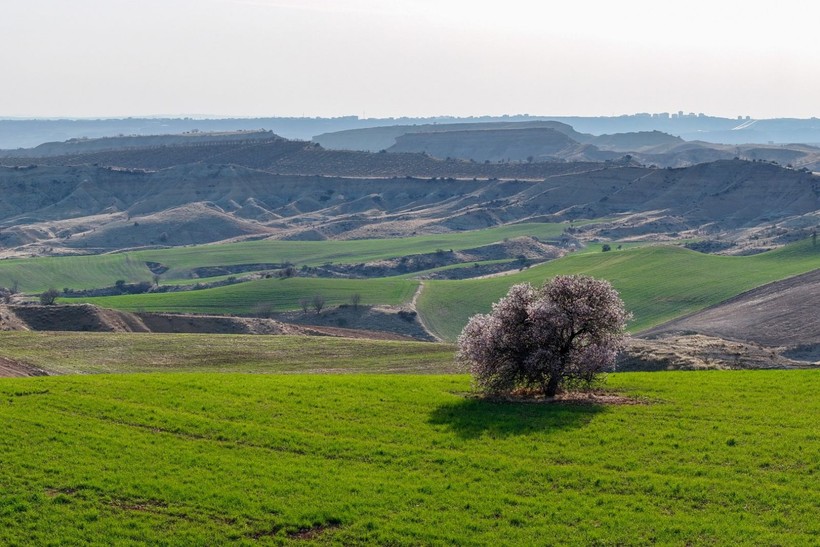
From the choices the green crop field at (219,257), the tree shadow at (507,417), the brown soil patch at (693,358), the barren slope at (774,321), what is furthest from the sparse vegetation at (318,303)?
→ the tree shadow at (507,417)

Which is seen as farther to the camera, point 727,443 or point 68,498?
point 727,443

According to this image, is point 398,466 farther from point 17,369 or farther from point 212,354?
point 212,354

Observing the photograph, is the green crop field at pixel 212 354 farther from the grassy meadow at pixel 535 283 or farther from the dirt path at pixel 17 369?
the grassy meadow at pixel 535 283

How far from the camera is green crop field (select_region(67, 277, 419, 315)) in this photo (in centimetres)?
10656

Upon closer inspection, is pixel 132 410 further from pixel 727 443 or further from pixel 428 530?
pixel 727 443

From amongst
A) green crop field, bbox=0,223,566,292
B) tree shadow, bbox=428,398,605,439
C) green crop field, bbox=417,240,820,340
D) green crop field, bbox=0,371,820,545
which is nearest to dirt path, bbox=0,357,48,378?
green crop field, bbox=0,371,820,545

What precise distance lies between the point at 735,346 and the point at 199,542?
41275 mm

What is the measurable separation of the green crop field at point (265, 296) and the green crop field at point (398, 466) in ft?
237

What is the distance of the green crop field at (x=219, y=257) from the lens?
138m

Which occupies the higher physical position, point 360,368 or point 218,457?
point 218,457

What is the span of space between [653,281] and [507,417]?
84.6 meters

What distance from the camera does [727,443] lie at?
27.5 m

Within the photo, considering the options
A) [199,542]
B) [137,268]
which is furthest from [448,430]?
[137,268]

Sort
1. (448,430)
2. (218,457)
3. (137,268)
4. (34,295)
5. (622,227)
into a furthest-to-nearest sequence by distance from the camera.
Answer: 1. (622,227)
2. (137,268)
3. (34,295)
4. (448,430)
5. (218,457)
